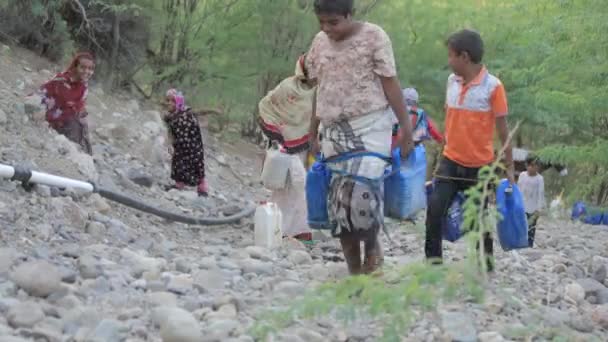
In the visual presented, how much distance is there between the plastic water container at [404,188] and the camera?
4.92 m

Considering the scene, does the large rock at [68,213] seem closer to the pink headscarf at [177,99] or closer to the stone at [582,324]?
the stone at [582,324]

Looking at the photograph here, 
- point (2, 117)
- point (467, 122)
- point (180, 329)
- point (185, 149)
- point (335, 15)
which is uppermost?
point (335, 15)

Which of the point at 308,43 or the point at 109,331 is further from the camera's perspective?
the point at 308,43

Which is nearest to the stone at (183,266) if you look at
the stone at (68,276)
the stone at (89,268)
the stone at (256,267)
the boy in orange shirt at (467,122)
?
the stone at (256,267)

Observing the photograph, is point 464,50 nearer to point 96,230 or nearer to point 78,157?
point 96,230

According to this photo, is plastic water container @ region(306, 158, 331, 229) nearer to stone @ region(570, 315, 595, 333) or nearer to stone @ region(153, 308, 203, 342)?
stone @ region(570, 315, 595, 333)

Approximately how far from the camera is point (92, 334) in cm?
336

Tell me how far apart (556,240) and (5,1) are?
7.41m

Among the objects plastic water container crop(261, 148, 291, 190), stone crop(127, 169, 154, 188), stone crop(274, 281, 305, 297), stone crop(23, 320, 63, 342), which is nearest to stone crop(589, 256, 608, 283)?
plastic water container crop(261, 148, 291, 190)

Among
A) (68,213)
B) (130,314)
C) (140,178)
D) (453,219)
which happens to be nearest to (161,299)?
(130,314)

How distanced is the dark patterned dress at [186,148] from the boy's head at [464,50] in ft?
15.8

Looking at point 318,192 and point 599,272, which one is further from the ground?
point 318,192

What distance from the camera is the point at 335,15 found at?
4.43m

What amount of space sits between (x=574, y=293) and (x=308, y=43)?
1042cm
